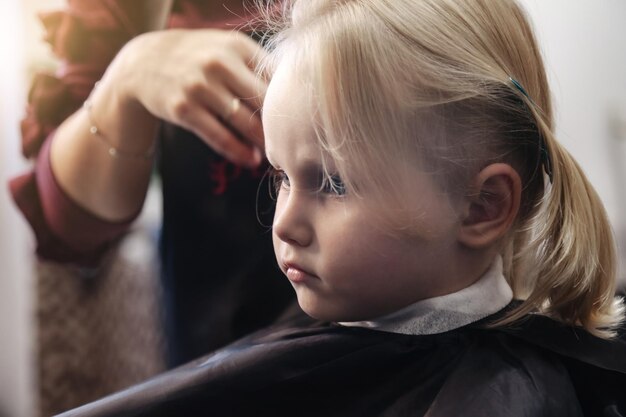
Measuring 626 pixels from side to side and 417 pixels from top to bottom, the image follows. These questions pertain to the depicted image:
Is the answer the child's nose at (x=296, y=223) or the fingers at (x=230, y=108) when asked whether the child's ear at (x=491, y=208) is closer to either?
the child's nose at (x=296, y=223)

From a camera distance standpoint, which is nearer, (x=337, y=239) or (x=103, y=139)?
(x=337, y=239)

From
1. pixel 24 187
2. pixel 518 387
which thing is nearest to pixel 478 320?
pixel 518 387

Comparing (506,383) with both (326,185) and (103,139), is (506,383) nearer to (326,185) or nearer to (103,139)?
(326,185)

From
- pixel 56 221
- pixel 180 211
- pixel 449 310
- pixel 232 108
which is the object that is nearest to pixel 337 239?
pixel 449 310

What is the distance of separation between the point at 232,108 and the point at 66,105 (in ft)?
0.95

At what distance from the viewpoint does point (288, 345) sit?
616mm

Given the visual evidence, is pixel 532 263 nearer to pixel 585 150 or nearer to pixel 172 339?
pixel 585 150

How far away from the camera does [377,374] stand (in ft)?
1.97

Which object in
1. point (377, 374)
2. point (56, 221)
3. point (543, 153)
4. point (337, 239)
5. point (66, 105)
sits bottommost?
point (56, 221)

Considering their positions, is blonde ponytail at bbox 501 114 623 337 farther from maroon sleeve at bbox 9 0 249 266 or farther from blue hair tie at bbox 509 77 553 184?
maroon sleeve at bbox 9 0 249 266

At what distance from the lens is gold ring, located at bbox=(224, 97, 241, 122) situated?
762 millimetres

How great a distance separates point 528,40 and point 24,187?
2.33 feet

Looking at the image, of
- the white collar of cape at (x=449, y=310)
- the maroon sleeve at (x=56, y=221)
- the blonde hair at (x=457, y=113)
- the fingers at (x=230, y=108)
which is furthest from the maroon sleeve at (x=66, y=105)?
the white collar of cape at (x=449, y=310)

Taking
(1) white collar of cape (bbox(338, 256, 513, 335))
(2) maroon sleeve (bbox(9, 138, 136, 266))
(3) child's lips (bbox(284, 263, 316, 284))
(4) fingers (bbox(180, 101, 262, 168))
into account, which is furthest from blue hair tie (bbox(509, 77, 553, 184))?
(2) maroon sleeve (bbox(9, 138, 136, 266))
